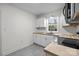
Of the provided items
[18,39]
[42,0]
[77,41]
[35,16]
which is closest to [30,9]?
[35,16]

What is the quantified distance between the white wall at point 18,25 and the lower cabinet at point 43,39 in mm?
70

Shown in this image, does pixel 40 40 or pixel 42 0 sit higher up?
pixel 42 0

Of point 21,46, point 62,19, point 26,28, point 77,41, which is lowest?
point 21,46

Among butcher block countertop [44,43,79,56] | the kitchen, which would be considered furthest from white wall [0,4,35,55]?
butcher block countertop [44,43,79,56]

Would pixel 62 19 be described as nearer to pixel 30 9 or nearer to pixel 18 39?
pixel 30 9

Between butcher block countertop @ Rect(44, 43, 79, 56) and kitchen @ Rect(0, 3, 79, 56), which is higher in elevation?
kitchen @ Rect(0, 3, 79, 56)

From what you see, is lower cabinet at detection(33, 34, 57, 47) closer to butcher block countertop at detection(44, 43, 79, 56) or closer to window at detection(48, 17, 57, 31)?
window at detection(48, 17, 57, 31)

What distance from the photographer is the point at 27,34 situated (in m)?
1.20

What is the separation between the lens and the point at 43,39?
1.20 m

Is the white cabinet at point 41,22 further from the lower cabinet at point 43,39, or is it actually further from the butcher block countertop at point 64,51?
the butcher block countertop at point 64,51

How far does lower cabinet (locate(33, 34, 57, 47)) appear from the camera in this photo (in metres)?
1.12

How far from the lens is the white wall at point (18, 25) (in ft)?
3.71

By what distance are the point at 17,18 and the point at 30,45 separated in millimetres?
409

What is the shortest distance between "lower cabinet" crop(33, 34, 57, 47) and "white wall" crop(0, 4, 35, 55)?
2.8 inches
